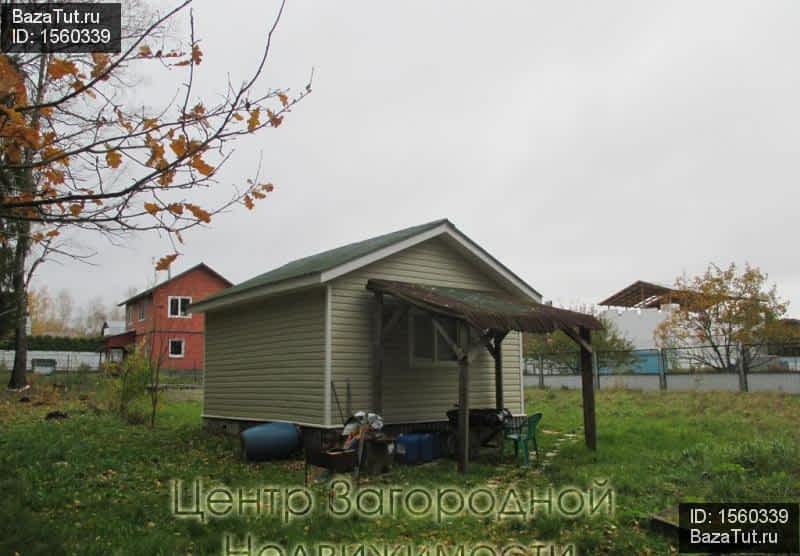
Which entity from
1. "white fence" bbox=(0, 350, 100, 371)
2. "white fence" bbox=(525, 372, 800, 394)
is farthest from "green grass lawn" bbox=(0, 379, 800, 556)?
"white fence" bbox=(0, 350, 100, 371)

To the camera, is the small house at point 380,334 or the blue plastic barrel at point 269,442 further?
the small house at point 380,334

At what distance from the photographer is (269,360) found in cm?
1276

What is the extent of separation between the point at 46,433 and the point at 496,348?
916 cm

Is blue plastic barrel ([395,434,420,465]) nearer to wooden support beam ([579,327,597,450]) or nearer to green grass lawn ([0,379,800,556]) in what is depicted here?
green grass lawn ([0,379,800,556])

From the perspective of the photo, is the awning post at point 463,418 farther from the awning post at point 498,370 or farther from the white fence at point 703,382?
the white fence at point 703,382

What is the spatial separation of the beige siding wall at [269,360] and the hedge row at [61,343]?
109ft

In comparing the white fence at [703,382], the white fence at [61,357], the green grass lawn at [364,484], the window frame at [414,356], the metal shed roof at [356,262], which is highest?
the metal shed roof at [356,262]

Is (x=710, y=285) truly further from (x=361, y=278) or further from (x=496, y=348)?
(x=361, y=278)

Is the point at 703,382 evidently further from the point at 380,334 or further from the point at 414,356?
the point at 380,334

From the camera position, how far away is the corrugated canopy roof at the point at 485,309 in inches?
389

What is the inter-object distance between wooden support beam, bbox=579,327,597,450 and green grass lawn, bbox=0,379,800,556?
24 centimetres

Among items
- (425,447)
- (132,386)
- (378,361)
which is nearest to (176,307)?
(132,386)

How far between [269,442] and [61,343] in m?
39.0

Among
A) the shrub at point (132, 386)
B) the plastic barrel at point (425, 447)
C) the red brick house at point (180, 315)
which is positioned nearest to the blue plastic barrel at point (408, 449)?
the plastic barrel at point (425, 447)
